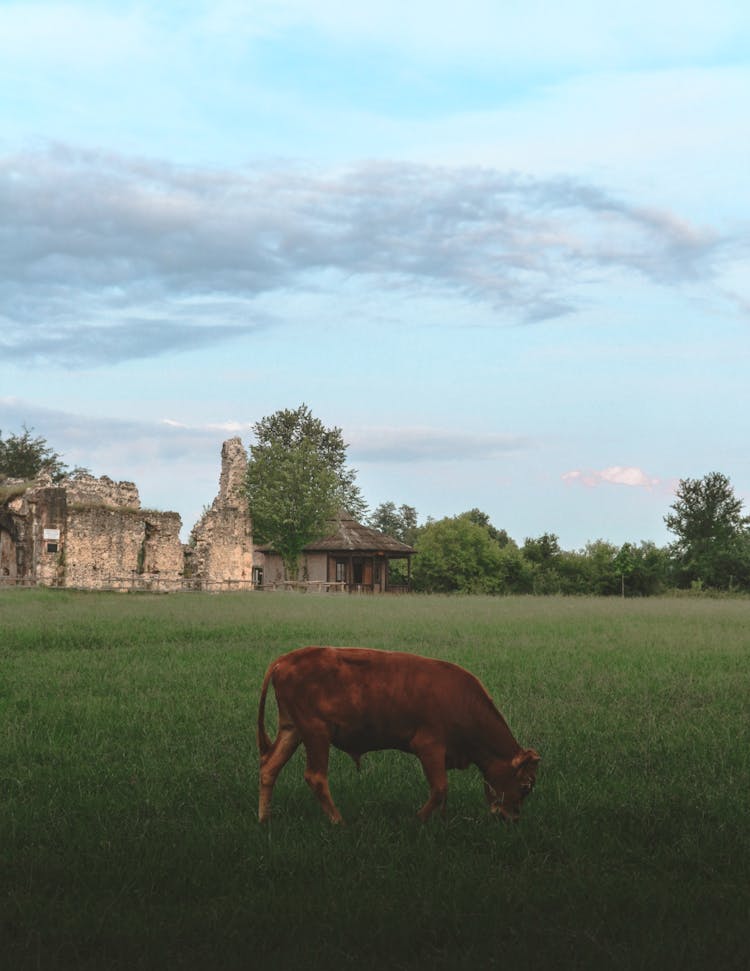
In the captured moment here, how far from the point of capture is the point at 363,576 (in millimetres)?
59875

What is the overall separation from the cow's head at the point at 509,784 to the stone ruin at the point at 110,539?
3495cm

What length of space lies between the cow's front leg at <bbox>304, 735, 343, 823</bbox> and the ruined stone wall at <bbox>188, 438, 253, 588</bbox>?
39.2m

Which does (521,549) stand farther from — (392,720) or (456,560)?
(392,720)

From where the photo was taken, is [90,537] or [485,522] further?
[485,522]

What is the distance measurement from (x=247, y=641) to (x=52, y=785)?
35.2 feet

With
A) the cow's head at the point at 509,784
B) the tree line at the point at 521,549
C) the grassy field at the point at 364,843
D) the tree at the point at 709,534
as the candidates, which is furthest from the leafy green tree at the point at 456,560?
the cow's head at the point at 509,784

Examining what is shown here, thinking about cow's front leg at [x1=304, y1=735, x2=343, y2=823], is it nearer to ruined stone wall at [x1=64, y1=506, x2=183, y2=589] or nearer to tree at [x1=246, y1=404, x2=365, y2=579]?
ruined stone wall at [x1=64, y1=506, x2=183, y2=589]

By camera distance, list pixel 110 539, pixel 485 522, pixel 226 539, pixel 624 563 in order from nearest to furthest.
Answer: pixel 110 539 → pixel 226 539 → pixel 624 563 → pixel 485 522

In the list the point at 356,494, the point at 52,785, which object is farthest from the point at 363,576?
the point at 52,785

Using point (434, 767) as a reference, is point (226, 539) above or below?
above

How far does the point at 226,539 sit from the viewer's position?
4662cm

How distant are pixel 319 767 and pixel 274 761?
0.36 metres

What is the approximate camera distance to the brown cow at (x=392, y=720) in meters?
6.21

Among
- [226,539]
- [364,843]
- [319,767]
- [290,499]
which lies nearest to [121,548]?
[226,539]
